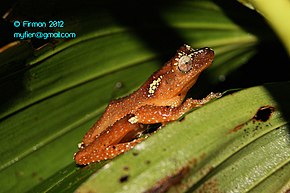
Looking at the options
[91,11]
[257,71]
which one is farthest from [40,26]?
[257,71]

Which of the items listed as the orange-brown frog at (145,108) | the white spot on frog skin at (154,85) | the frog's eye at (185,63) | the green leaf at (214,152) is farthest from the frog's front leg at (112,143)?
the green leaf at (214,152)

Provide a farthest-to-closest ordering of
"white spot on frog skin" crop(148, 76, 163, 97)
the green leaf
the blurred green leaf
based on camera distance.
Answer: "white spot on frog skin" crop(148, 76, 163, 97)
the blurred green leaf
the green leaf

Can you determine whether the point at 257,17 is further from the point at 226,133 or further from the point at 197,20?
the point at 226,133

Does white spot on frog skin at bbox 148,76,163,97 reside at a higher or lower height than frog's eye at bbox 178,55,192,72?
lower

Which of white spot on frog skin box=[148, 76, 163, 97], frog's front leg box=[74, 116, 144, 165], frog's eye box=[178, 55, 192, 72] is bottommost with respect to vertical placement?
frog's front leg box=[74, 116, 144, 165]

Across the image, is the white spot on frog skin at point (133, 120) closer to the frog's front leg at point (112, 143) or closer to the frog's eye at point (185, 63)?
the frog's front leg at point (112, 143)

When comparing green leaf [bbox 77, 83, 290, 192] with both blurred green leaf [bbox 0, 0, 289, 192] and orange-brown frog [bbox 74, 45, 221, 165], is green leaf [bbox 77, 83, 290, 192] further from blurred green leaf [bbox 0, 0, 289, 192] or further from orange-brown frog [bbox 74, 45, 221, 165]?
orange-brown frog [bbox 74, 45, 221, 165]

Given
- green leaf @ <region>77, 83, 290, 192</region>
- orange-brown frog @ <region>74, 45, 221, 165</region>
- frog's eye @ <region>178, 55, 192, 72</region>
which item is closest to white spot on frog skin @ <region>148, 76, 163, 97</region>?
orange-brown frog @ <region>74, 45, 221, 165</region>

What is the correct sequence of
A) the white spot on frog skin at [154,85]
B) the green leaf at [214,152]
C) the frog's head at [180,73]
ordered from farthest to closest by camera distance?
the white spot on frog skin at [154,85]
the frog's head at [180,73]
the green leaf at [214,152]
